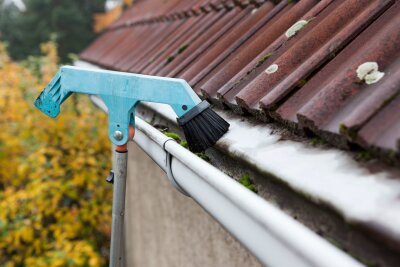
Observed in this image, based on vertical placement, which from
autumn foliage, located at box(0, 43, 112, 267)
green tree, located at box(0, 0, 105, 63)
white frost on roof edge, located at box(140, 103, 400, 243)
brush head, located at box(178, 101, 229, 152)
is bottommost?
white frost on roof edge, located at box(140, 103, 400, 243)

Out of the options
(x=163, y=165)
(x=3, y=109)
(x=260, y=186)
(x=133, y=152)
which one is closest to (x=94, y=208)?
(x=133, y=152)

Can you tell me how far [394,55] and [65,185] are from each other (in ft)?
Answer: 15.0

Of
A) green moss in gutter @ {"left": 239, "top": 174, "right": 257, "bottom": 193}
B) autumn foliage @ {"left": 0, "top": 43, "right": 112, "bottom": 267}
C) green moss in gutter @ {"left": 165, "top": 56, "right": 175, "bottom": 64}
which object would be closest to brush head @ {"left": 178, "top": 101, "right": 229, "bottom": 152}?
green moss in gutter @ {"left": 239, "top": 174, "right": 257, "bottom": 193}

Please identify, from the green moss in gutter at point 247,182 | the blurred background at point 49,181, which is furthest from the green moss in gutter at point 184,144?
the blurred background at point 49,181

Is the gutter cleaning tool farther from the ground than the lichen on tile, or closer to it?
farther from the ground

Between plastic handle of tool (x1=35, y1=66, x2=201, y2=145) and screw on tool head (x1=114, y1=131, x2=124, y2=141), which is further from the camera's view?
screw on tool head (x1=114, y1=131, x2=124, y2=141)

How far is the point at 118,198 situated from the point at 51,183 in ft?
11.8

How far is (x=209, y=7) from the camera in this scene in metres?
2.82

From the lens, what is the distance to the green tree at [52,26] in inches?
964

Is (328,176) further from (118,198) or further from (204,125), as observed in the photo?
(118,198)

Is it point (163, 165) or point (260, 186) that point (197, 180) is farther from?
point (163, 165)

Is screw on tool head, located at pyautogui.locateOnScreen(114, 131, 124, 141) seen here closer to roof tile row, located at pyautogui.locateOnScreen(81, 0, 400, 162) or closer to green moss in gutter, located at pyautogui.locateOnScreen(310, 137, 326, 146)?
roof tile row, located at pyautogui.locateOnScreen(81, 0, 400, 162)

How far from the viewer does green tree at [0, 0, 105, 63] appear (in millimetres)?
24484

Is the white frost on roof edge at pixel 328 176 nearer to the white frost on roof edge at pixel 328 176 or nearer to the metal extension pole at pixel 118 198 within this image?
the white frost on roof edge at pixel 328 176
